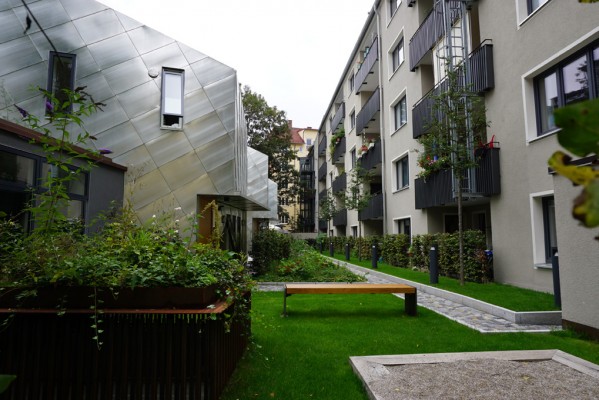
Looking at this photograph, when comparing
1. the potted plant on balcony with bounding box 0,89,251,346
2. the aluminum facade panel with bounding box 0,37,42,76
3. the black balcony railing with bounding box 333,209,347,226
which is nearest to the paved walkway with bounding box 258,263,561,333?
the potted plant on balcony with bounding box 0,89,251,346

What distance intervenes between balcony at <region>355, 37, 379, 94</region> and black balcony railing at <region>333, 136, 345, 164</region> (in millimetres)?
6423

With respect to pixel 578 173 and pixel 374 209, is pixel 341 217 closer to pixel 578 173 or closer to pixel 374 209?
pixel 374 209

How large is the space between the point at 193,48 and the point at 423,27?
882 centimetres

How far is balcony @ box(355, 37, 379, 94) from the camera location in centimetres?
2330

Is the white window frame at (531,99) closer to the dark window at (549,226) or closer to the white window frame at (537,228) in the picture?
the white window frame at (537,228)

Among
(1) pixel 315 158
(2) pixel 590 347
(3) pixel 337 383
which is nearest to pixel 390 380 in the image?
(3) pixel 337 383

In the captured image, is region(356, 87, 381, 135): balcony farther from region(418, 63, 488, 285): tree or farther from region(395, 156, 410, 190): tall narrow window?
region(418, 63, 488, 285): tree

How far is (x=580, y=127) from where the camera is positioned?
762 millimetres

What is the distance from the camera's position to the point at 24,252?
368 centimetres

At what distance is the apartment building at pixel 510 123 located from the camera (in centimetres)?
791

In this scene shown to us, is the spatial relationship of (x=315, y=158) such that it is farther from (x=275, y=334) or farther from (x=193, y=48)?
(x=275, y=334)

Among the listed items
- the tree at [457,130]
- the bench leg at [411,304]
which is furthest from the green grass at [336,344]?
the tree at [457,130]

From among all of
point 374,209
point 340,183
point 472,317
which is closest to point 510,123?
point 472,317

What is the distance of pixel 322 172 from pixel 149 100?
33.4m
